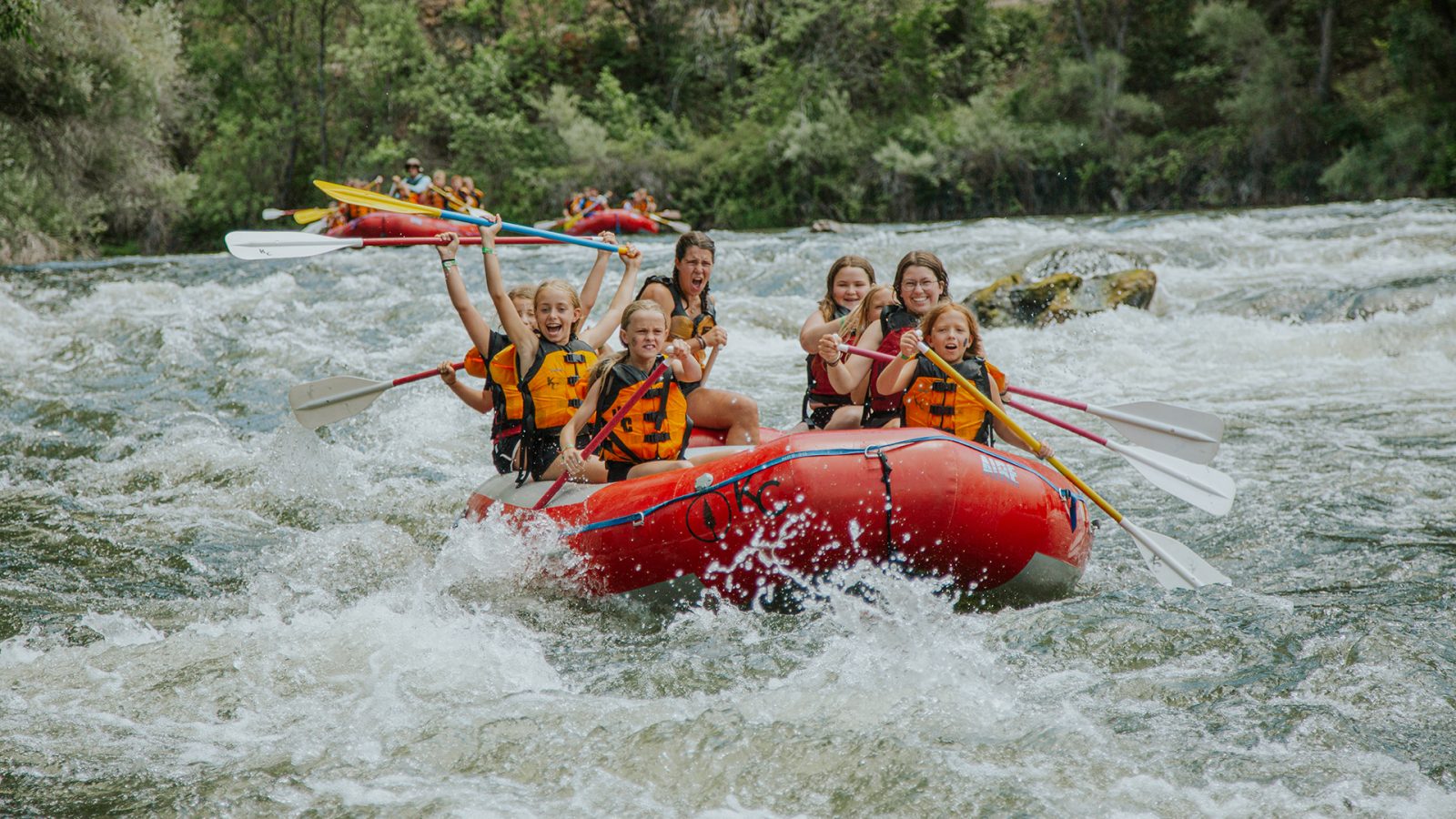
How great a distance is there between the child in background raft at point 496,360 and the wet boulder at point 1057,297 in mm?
5310

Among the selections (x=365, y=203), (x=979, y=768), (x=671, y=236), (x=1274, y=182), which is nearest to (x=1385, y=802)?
(x=979, y=768)

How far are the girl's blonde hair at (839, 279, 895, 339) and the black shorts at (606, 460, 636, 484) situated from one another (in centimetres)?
A: 111

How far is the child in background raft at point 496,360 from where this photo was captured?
461 cm

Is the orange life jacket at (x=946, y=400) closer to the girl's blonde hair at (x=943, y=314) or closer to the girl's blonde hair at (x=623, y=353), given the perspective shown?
the girl's blonde hair at (x=943, y=314)

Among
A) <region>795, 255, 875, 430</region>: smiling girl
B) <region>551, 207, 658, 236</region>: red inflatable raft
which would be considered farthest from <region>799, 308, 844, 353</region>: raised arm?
<region>551, 207, 658, 236</region>: red inflatable raft

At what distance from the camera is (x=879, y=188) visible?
21.8 m

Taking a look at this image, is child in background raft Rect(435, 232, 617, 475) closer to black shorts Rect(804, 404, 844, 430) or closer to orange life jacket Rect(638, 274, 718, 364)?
orange life jacket Rect(638, 274, 718, 364)

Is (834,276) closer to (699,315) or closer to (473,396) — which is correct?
(699,315)

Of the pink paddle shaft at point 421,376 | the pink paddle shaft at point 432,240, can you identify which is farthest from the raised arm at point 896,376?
the pink paddle shaft at point 421,376

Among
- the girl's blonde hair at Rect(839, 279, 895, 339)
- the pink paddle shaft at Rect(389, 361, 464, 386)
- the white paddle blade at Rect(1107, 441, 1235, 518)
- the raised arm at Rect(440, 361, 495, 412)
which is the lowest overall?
the white paddle blade at Rect(1107, 441, 1235, 518)

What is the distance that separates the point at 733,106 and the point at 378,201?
68.3ft

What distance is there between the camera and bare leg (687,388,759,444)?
4930mm

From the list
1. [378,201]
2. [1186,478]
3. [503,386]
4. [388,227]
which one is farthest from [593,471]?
[388,227]

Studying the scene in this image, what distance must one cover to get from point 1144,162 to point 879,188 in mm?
4314
